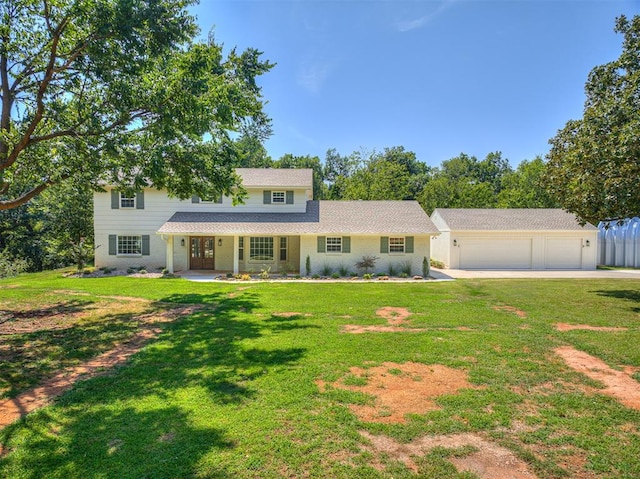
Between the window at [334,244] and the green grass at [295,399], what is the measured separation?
8.82 metres

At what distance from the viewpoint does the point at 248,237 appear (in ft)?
65.1

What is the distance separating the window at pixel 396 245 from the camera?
18.8 metres

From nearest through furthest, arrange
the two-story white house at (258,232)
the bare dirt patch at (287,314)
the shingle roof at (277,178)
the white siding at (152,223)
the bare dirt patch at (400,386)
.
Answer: the bare dirt patch at (400,386)
the bare dirt patch at (287,314)
the two-story white house at (258,232)
the white siding at (152,223)
the shingle roof at (277,178)

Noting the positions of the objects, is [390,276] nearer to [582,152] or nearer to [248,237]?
[248,237]

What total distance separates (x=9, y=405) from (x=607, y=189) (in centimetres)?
1415

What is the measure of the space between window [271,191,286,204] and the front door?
175 inches

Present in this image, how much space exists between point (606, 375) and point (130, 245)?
21.5m

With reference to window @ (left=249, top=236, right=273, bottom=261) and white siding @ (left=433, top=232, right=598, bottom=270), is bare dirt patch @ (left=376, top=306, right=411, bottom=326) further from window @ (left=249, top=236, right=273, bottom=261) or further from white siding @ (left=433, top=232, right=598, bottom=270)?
white siding @ (left=433, top=232, right=598, bottom=270)

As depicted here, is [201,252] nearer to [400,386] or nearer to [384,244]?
[384,244]

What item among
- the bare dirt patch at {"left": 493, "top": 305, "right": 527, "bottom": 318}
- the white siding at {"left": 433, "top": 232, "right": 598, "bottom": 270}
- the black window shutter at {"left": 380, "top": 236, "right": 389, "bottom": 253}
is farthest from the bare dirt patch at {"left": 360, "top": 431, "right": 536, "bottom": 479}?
the white siding at {"left": 433, "top": 232, "right": 598, "bottom": 270}

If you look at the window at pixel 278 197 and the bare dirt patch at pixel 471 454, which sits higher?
the window at pixel 278 197

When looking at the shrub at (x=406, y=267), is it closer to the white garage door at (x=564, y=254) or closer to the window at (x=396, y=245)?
the window at (x=396, y=245)

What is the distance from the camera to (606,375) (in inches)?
211

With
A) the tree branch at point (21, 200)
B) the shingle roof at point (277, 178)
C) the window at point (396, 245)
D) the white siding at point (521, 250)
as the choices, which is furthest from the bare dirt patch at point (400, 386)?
the white siding at point (521, 250)
